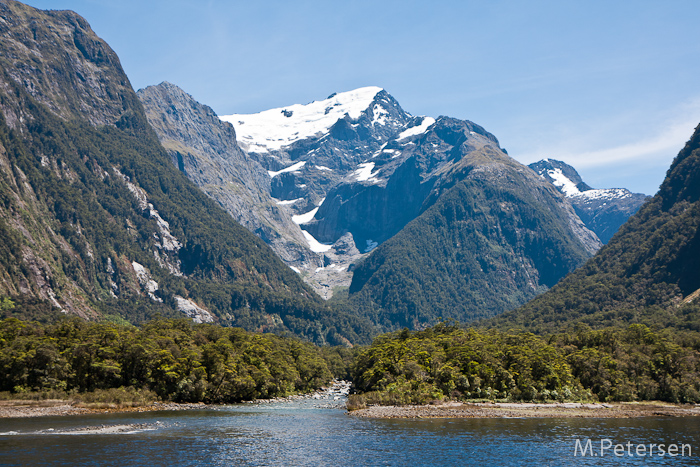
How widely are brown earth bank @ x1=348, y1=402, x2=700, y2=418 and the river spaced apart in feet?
19.5

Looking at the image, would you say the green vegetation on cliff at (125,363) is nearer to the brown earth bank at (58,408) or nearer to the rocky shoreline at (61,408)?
the rocky shoreline at (61,408)

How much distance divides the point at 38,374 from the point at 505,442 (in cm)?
10865

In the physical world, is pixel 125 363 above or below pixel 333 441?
above

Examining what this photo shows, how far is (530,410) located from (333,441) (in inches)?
2258

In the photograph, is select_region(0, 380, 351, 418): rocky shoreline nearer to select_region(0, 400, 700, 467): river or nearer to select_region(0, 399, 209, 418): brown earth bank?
select_region(0, 399, 209, 418): brown earth bank

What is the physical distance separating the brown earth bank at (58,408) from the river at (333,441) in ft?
23.3

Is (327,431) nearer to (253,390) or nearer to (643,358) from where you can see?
(253,390)

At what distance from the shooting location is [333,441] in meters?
93.1

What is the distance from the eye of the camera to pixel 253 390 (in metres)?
165

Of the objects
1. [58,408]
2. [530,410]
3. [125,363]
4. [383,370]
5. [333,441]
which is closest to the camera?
[333,441]

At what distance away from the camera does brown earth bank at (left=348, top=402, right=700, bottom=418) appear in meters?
124

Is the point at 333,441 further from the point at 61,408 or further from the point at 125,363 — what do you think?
the point at 125,363

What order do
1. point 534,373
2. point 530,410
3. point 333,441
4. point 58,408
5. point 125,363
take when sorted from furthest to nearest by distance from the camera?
point 534,373, point 125,363, point 530,410, point 58,408, point 333,441

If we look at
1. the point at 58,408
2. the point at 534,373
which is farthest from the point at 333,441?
the point at 534,373
